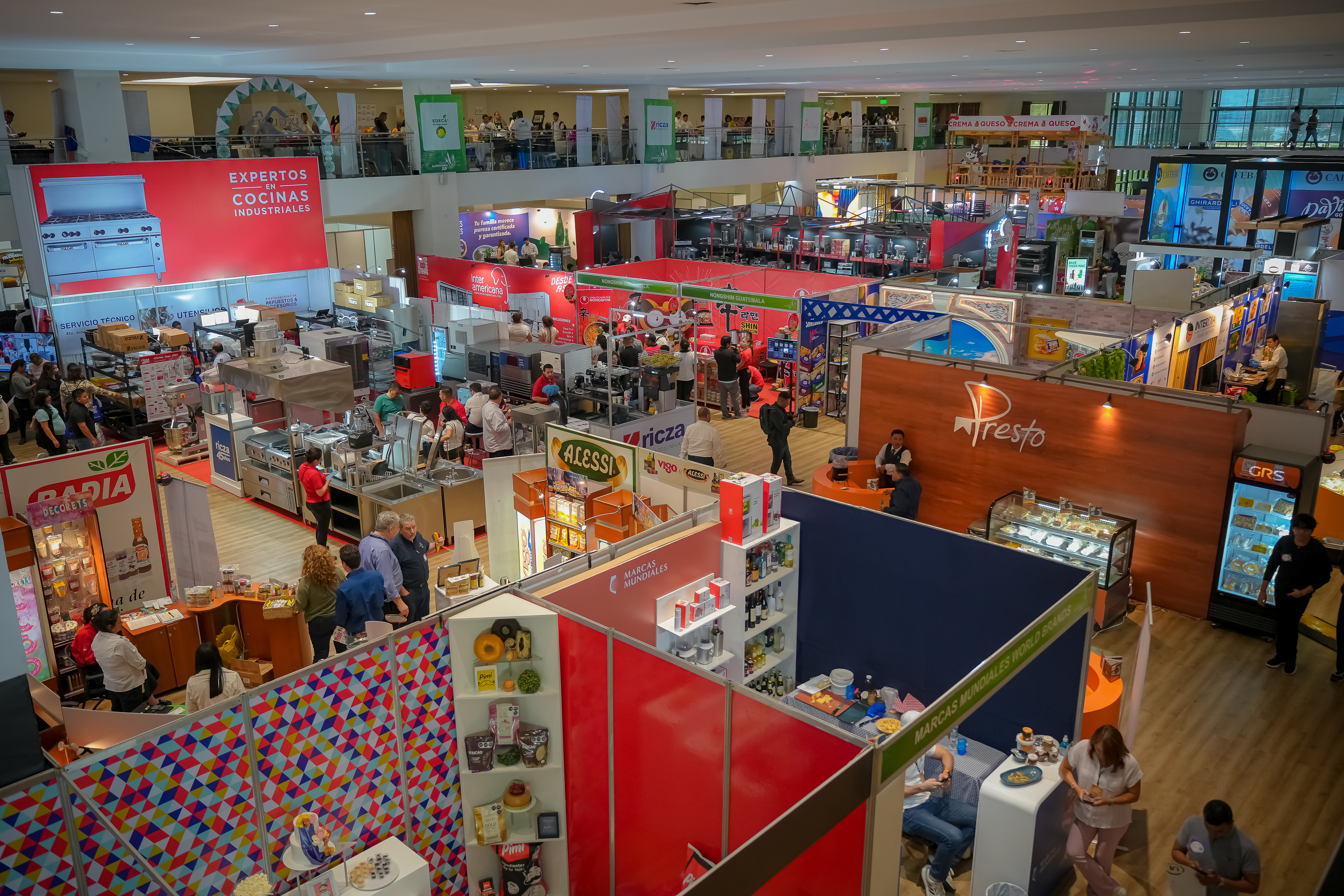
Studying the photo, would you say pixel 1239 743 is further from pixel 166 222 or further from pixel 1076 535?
pixel 166 222

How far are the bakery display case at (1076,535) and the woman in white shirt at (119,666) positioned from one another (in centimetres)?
645

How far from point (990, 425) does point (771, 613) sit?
354 cm

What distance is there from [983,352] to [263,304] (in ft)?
37.4

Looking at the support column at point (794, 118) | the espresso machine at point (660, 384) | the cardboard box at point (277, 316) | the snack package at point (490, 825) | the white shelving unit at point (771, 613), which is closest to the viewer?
the snack package at point (490, 825)

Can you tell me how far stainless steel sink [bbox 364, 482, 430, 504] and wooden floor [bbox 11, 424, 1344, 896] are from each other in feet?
3.25

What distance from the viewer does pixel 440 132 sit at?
17.3 m

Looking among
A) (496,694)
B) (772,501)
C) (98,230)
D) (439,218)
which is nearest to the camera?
(496,694)

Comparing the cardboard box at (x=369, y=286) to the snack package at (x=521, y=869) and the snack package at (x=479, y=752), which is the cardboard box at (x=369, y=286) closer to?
the snack package at (x=479, y=752)

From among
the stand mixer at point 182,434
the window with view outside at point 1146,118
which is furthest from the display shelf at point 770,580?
the window with view outside at point 1146,118

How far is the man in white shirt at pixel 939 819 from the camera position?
509 cm

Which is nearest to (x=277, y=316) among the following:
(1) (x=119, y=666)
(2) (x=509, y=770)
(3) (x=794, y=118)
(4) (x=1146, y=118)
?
(1) (x=119, y=666)

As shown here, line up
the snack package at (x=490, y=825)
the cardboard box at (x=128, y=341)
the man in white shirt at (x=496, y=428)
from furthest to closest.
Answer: the cardboard box at (x=128, y=341) → the man in white shirt at (x=496, y=428) → the snack package at (x=490, y=825)

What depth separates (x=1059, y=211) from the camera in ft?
72.1

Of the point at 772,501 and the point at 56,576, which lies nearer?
the point at 772,501
